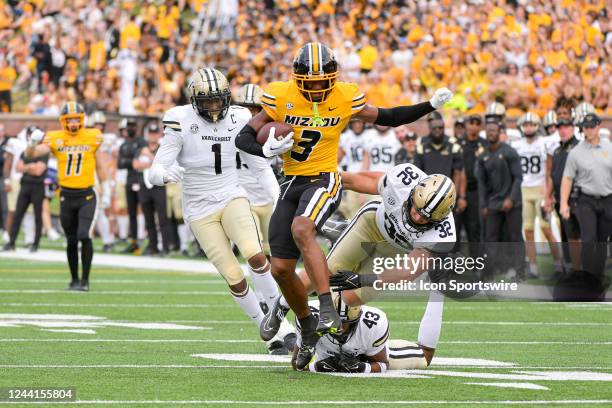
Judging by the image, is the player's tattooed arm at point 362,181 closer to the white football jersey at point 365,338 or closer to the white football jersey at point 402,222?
the white football jersey at point 402,222

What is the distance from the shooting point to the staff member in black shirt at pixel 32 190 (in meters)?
19.2

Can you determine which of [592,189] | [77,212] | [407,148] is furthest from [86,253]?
[407,148]

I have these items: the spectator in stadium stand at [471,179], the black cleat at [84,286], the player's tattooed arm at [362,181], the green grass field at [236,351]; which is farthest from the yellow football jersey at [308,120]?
the spectator in stadium stand at [471,179]

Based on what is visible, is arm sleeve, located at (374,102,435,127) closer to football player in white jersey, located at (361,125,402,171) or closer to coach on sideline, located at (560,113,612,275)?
coach on sideline, located at (560,113,612,275)

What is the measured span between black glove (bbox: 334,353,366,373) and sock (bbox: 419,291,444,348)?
0.41m

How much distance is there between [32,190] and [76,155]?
589cm

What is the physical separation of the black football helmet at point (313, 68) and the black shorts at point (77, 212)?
19.6 ft

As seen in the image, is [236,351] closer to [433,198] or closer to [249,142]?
[249,142]

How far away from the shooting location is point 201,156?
9453 millimetres

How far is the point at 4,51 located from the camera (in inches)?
1124

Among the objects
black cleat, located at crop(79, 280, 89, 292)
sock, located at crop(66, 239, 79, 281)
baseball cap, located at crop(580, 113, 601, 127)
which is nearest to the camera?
baseball cap, located at crop(580, 113, 601, 127)

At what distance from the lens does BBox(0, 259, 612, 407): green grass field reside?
6.78m

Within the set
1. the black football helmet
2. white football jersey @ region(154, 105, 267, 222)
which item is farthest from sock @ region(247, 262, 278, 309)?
the black football helmet

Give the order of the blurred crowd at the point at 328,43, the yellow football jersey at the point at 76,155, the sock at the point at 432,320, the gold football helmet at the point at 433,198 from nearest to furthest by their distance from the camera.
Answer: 1. the gold football helmet at the point at 433,198
2. the sock at the point at 432,320
3. the yellow football jersey at the point at 76,155
4. the blurred crowd at the point at 328,43
